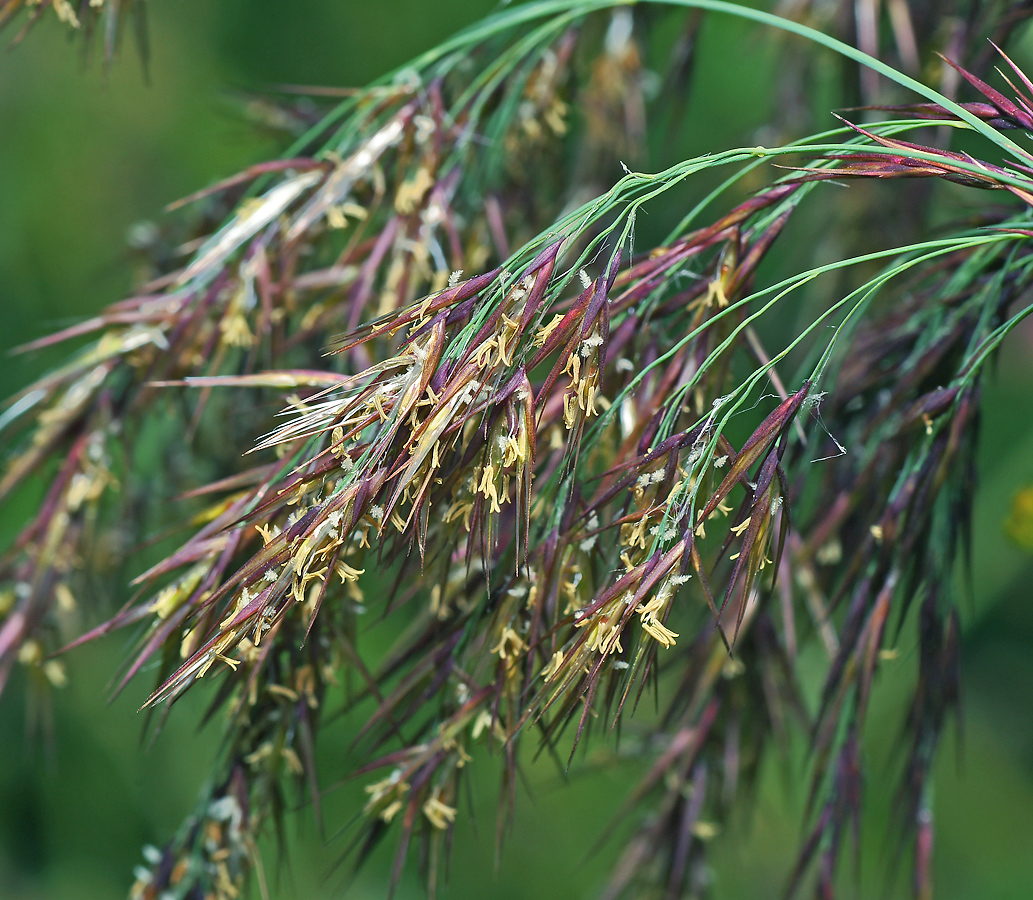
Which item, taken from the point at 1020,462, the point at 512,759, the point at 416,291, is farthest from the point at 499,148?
the point at 1020,462

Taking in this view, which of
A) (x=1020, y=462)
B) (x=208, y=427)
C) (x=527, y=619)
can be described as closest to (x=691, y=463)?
(x=527, y=619)

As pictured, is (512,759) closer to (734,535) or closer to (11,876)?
(734,535)

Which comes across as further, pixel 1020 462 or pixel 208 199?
pixel 1020 462

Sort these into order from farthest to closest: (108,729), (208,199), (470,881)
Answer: (470,881)
(108,729)
(208,199)

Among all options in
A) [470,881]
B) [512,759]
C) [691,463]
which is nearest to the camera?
[691,463]

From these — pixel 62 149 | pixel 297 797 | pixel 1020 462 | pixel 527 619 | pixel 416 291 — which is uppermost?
pixel 62 149

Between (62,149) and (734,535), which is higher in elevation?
(62,149)

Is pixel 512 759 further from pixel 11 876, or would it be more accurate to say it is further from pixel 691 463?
pixel 11 876
